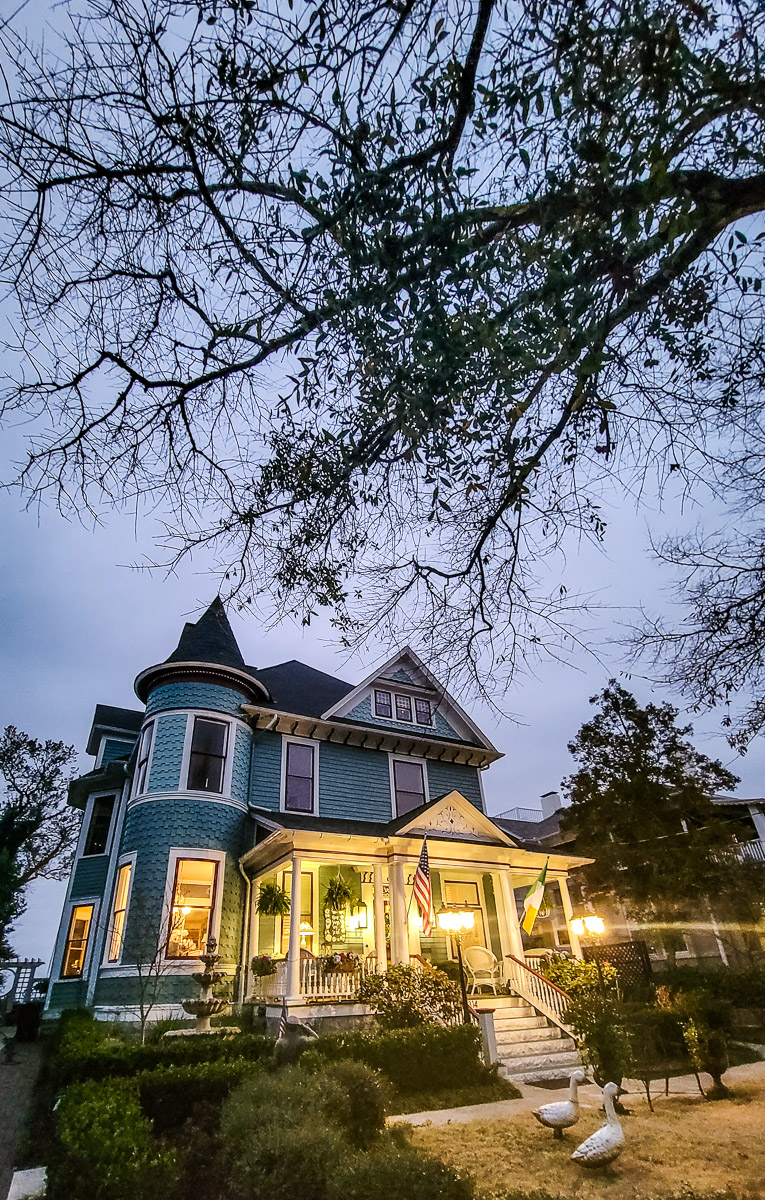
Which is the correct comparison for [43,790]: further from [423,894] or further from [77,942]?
[423,894]

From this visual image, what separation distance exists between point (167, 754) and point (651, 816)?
49.4 feet

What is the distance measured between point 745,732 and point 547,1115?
14.4ft

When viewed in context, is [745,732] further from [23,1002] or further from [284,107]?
[23,1002]

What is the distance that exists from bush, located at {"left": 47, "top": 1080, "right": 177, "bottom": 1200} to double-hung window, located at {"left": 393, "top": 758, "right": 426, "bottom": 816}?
1193cm

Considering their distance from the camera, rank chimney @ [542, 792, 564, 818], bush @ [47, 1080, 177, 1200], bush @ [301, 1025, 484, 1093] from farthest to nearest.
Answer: chimney @ [542, 792, 564, 818] → bush @ [301, 1025, 484, 1093] → bush @ [47, 1080, 177, 1200]

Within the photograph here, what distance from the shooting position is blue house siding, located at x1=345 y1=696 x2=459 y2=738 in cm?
1720

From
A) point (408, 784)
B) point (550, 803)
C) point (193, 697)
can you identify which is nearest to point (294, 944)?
point (193, 697)

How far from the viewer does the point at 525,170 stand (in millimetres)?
3561

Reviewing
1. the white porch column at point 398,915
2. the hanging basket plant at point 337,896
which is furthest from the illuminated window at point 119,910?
the white porch column at point 398,915

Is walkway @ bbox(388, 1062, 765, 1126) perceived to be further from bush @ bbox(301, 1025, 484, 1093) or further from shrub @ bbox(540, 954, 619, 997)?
shrub @ bbox(540, 954, 619, 997)

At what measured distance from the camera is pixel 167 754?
14039 mm

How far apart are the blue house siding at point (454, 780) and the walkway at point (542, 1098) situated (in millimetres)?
8588

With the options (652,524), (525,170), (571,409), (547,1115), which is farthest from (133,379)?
(547,1115)

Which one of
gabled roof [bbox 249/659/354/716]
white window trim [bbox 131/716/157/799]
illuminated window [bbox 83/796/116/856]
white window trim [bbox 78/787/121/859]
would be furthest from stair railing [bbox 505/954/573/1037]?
illuminated window [bbox 83/796/116/856]
